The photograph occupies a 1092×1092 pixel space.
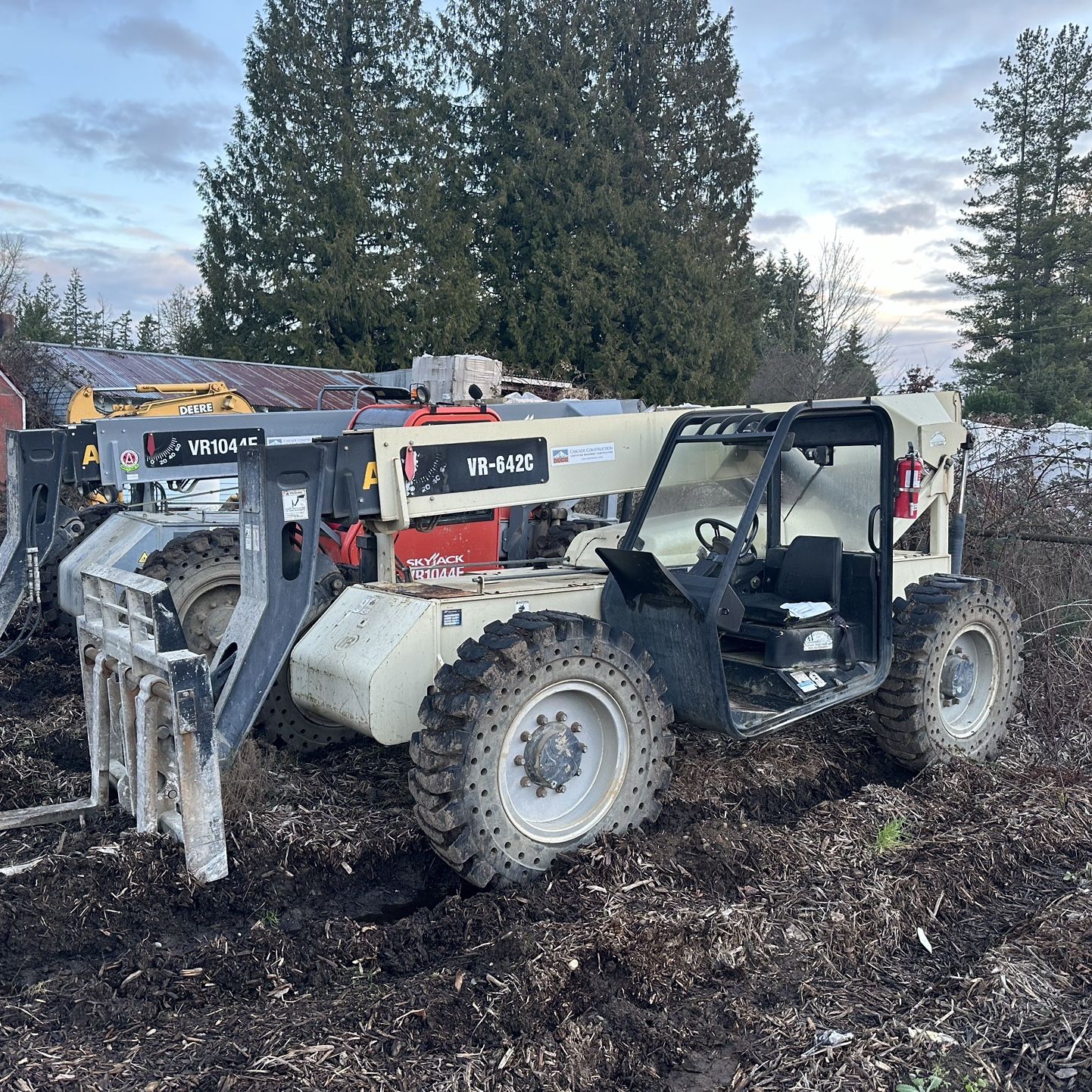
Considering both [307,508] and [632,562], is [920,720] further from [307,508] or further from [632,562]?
[307,508]

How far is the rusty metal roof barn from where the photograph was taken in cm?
2214

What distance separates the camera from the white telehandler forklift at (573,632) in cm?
417

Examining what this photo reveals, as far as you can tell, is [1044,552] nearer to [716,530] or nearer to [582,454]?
[716,530]

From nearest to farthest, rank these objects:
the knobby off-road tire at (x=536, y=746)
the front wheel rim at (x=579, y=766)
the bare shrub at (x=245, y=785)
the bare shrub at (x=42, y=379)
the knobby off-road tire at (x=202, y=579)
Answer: the knobby off-road tire at (x=536, y=746) < the front wheel rim at (x=579, y=766) < the bare shrub at (x=245, y=785) < the knobby off-road tire at (x=202, y=579) < the bare shrub at (x=42, y=379)

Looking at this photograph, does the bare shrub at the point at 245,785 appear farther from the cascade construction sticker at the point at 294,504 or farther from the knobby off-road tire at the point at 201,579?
the knobby off-road tire at the point at 201,579

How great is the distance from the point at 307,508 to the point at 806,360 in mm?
29192

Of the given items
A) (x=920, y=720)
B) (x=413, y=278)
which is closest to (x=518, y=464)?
→ (x=920, y=720)

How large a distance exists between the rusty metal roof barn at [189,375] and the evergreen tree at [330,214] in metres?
2.52

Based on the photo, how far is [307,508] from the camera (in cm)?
496

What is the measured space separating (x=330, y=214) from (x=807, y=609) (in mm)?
26230

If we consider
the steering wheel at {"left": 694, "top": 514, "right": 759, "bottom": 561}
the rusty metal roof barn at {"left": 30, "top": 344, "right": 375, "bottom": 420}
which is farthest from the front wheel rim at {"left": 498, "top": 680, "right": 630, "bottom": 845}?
the rusty metal roof barn at {"left": 30, "top": 344, "right": 375, "bottom": 420}

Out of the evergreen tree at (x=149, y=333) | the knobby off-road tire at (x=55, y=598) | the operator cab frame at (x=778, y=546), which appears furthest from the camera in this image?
the evergreen tree at (x=149, y=333)

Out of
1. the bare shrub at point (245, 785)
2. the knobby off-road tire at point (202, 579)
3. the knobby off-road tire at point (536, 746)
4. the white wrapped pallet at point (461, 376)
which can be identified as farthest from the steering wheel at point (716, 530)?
the white wrapped pallet at point (461, 376)

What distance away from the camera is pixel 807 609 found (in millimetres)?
5348
